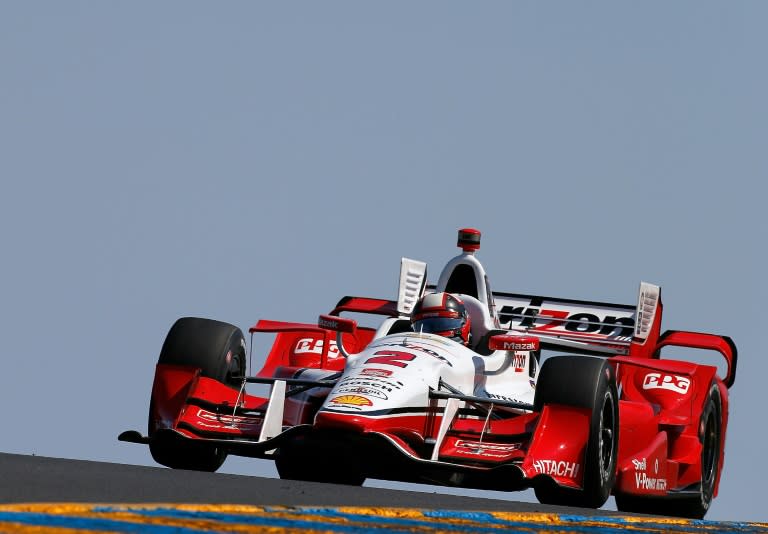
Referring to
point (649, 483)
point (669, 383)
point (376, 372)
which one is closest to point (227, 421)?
point (376, 372)

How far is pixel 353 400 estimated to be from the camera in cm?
937

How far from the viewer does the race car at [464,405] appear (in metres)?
9.37

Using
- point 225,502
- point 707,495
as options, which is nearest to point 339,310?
point 707,495

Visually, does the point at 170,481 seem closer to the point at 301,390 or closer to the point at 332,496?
the point at 332,496

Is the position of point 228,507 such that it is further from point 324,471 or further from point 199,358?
point 324,471

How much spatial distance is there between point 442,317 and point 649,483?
2028mm

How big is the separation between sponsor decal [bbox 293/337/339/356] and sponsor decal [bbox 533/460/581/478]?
378 cm

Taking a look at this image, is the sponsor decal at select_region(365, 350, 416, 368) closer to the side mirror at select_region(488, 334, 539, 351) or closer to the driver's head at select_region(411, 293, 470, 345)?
the side mirror at select_region(488, 334, 539, 351)

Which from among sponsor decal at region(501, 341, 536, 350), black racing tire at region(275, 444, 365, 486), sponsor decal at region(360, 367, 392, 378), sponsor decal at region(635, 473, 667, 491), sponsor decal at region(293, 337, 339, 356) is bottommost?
black racing tire at region(275, 444, 365, 486)

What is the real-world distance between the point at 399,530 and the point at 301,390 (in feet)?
17.6

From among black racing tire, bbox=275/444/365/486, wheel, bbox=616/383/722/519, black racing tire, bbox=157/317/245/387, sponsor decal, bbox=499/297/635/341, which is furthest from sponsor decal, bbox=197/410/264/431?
sponsor decal, bbox=499/297/635/341

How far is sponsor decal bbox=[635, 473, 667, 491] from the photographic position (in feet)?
34.9

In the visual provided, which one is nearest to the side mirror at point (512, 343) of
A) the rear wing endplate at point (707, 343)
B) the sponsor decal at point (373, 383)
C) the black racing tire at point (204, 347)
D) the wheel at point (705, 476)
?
the sponsor decal at point (373, 383)

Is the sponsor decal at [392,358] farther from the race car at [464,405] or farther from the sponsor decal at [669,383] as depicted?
the sponsor decal at [669,383]
